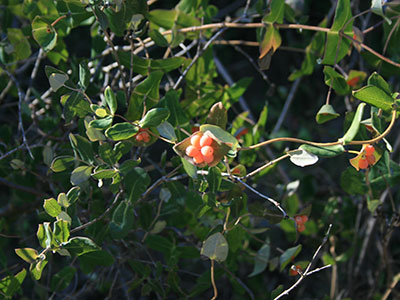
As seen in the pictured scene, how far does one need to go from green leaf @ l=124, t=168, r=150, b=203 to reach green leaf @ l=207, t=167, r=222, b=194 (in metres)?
0.14

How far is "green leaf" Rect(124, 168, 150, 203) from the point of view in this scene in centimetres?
100

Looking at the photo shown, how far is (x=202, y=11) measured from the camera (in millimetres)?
1244

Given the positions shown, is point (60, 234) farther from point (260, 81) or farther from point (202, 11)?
point (260, 81)

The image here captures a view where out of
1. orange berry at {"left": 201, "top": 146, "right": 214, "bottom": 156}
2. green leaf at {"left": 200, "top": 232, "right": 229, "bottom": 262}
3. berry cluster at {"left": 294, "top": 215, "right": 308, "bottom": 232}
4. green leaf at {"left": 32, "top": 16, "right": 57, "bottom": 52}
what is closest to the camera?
orange berry at {"left": 201, "top": 146, "right": 214, "bottom": 156}

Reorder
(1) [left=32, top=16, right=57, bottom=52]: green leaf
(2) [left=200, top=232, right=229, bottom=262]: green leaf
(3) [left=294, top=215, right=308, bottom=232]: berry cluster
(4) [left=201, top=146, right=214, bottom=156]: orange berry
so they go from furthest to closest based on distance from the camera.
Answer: (3) [left=294, top=215, right=308, bottom=232]: berry cluster → (1) [left=32, top=16, right=57, bottom=52]: green leaf → (2) [left=200, top=232, right=229, bottom=262]: green leaf → (4) [left=201, top=146, right=214, bottom=156]: orange berry

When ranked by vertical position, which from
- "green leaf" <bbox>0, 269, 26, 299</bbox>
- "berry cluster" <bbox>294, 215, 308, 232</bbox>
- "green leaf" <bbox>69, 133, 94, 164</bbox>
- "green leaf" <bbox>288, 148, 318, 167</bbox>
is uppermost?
"green leaf" <bbox>288, 148, 318, 167</bbox>

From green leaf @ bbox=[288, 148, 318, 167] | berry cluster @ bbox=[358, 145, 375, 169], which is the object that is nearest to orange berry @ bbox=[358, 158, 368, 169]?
berry cluster @ bbox=[358, 145, 375, 169]

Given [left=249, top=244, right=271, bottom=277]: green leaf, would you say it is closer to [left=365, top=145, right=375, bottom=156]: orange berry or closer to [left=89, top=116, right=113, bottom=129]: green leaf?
[left=365, top=145, right=375, bottom=156]: orange berry

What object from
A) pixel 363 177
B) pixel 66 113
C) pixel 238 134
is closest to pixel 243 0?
pixel 238 134

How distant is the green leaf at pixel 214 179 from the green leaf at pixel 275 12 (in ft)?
1.30

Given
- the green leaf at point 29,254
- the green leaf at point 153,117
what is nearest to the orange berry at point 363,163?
the green leaf at point 153,117

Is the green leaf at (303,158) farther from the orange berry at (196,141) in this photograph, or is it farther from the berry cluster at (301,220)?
the berry cluster at (301,220)

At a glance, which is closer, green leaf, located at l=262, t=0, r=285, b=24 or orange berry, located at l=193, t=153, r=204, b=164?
orange berry, located at l=193, t=153, r=204, b=164

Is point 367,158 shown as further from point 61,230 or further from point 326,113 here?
point 61,230
